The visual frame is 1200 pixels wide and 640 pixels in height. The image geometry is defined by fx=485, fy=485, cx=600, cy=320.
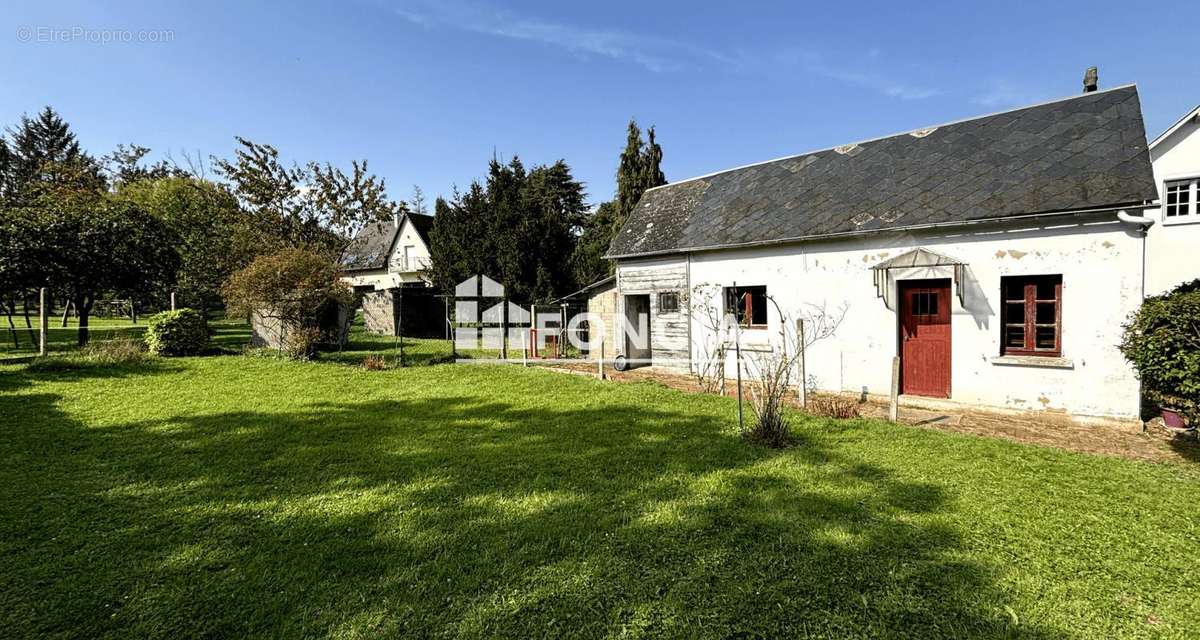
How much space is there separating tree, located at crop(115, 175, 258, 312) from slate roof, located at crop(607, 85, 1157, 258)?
17.7m

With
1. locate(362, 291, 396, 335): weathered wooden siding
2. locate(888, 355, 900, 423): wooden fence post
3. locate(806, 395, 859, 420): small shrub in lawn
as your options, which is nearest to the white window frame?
locate(806, 395, 859, 420): small shrub in lawn

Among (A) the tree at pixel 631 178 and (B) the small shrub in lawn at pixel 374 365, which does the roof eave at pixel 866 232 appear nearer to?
(B) the small shrub in lawn at pixel 374 365

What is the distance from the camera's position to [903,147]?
1059 cm

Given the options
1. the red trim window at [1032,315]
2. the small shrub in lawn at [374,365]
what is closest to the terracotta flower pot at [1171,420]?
the red trim window at [1032,315]

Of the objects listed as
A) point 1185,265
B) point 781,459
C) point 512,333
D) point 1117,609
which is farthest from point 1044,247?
point 512,333

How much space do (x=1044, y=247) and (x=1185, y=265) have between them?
1182 centimetres

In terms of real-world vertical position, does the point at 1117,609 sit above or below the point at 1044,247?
below

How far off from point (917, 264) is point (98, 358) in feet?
60.4

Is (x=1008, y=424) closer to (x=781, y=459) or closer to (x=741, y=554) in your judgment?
(x=781, y=459)

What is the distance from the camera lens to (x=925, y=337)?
8812 mm

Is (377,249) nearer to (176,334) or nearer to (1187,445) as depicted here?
(176,334)

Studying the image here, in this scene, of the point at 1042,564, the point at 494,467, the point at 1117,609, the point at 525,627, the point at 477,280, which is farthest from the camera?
the point at 477,280

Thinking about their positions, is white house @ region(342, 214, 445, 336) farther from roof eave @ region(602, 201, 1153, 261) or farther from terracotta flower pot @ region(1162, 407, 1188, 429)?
terracotta flower pot @ region(1162, 407, 1188, 429)

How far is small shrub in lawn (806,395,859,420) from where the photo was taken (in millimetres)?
7496
